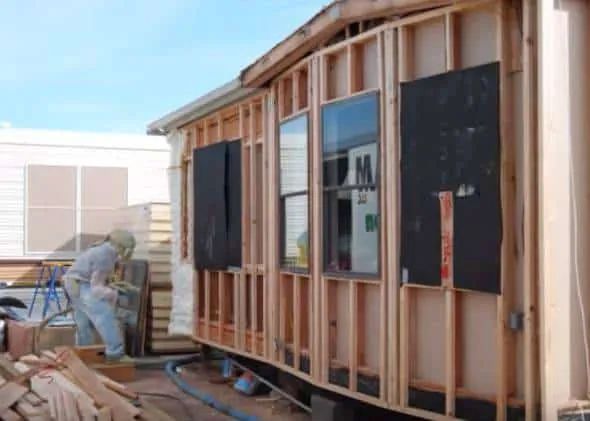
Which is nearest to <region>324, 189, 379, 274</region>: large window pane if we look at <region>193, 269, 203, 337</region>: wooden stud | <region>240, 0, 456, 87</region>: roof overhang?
<region>240, 0, 456, 87</region>: roof overhang

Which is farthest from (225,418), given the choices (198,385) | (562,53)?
(562,53)

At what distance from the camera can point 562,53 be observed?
5180mm

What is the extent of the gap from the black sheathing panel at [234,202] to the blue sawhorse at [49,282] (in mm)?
8552

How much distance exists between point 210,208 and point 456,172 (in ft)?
15.7

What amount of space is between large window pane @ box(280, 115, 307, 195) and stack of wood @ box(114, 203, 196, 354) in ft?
14.4

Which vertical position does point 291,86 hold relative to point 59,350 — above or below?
above

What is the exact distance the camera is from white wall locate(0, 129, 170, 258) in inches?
769

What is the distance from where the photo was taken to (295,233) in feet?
24.7

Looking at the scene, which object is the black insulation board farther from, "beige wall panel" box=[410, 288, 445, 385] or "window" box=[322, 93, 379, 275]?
"window" box=[322, 93, 379, 275]

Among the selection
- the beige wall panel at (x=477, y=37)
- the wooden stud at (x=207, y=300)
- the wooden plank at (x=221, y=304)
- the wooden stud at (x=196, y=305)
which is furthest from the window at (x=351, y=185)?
the wooden stud at (x=196, y=305)

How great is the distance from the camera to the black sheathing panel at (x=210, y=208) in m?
9.47

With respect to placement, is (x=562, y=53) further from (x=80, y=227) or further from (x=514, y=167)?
(x=80, y=227)

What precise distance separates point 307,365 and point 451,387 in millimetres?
1921

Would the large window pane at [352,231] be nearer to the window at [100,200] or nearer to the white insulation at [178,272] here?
the white insulation at [178,272]
